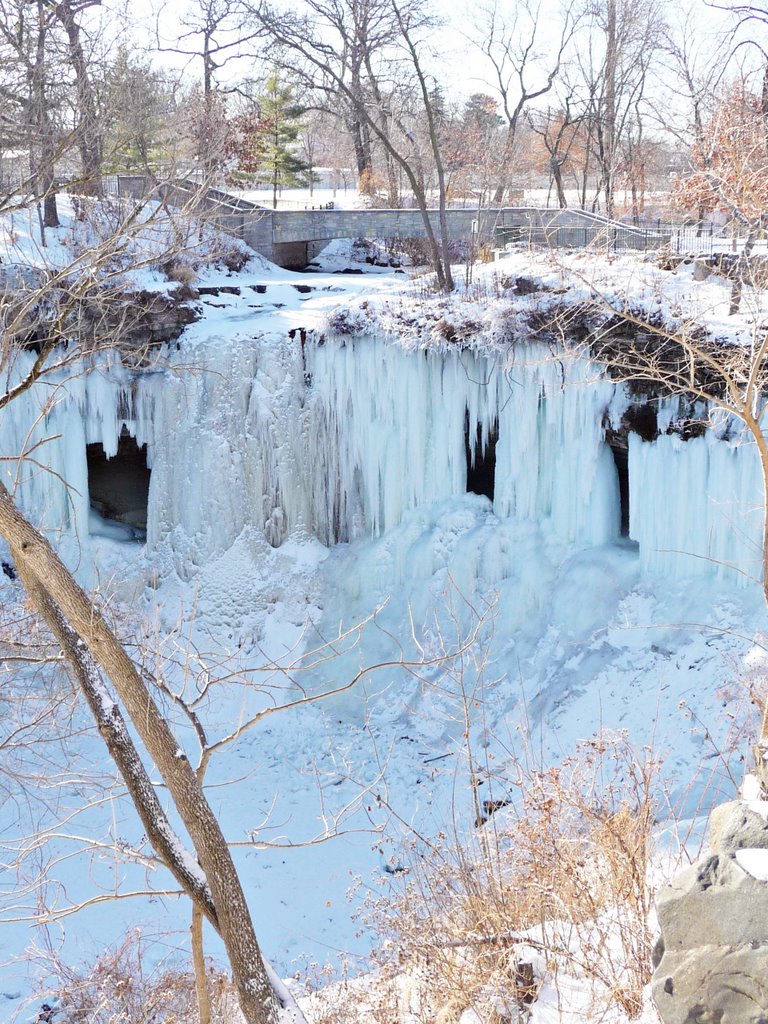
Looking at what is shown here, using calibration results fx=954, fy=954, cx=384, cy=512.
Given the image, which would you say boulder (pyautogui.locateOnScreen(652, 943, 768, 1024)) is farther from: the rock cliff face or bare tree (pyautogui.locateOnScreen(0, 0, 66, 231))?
bare tree (pyautogui.locateOnScreen(0, 0, 66, 231))

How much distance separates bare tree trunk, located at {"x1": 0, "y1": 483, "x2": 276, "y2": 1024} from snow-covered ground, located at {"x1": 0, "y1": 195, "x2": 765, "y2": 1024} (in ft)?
11.0

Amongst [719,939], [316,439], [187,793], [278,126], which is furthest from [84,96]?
[278,126]

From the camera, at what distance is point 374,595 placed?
1212 centimetres

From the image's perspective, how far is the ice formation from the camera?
11422 millimetres

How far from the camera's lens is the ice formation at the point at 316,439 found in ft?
37.5

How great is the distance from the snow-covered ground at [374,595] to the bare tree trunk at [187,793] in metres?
3.36

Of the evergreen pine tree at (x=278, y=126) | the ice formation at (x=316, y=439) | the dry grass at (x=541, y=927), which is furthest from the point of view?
the evergreen pine tree at (x=278, y=126)

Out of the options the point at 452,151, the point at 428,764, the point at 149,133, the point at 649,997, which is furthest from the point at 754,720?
the point at 452,151

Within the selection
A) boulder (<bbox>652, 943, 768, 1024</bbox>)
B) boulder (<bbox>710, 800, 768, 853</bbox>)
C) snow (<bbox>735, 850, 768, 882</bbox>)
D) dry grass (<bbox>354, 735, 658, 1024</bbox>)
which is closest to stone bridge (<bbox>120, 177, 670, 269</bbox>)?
dry grass (<bbox>354, 735, 658, 1024</bbox>)

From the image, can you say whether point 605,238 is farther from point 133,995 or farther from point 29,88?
point 133,995

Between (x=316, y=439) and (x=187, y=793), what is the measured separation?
787 cm

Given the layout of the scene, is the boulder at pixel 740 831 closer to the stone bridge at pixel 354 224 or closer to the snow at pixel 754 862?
the snow at pixel 754 862

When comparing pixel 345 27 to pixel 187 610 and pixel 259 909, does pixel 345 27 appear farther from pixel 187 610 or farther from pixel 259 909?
pixel 259 909

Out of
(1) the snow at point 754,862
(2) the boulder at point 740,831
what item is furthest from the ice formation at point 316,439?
(1) the snow at point 754,862
